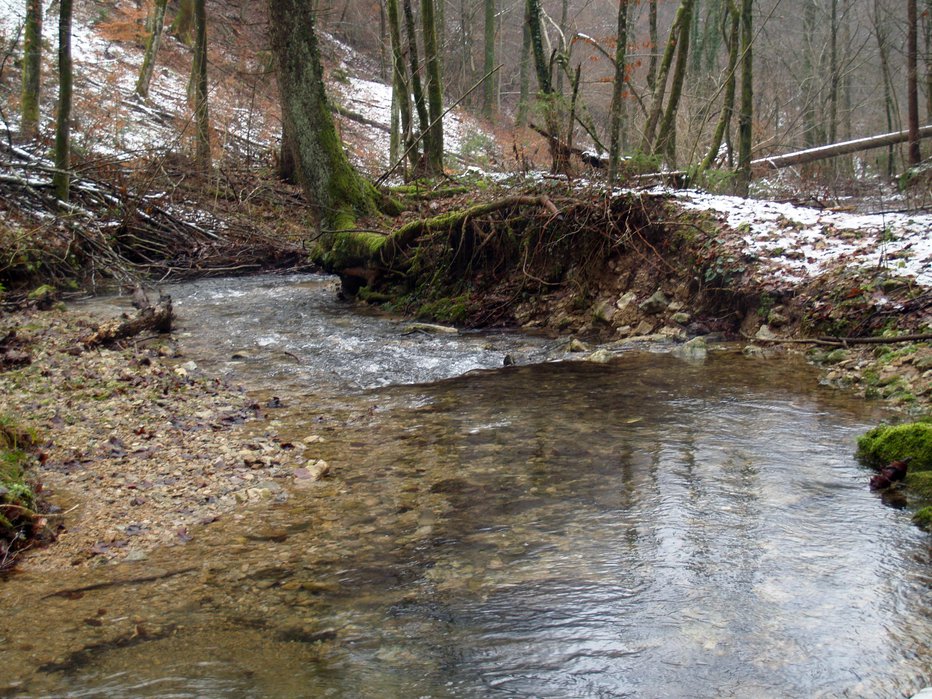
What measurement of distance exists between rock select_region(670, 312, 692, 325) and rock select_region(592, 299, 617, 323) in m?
0.74

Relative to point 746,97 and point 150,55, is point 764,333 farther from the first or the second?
point 150,55

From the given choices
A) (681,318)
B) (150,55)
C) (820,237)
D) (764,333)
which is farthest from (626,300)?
(150,55)

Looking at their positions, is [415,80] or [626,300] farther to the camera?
[415,80]

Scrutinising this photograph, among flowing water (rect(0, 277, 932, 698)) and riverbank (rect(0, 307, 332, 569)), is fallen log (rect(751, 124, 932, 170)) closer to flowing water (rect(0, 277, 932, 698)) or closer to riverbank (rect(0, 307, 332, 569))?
flowing water (rect(0, 277, 932, 698))

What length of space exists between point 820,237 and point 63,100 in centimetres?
1090

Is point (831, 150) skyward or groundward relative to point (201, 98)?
groundward

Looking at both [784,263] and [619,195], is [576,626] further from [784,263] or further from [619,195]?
[619,195]

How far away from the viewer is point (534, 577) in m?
3.46

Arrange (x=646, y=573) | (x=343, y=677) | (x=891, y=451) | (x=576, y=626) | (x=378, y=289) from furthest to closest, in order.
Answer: (x=378, y=289), (x=891, y=451), (x=646, y=573), (x=576, y=626), (x=343, y=677)

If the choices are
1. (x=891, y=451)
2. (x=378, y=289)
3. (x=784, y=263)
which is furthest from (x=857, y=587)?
(x=378, y=289)

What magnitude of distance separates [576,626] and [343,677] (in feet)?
3.15

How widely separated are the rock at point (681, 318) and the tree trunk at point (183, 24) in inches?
936

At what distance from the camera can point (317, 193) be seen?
11.3m

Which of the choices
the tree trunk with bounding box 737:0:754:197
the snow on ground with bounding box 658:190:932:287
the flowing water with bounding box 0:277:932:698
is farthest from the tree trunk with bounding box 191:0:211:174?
the flowing water with bounding box 0:277:932:698
